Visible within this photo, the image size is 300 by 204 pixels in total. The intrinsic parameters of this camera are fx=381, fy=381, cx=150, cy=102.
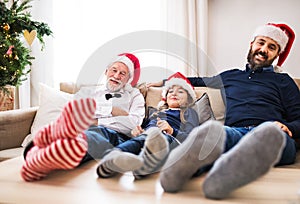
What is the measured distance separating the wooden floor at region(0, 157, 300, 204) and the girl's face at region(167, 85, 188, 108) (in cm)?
71

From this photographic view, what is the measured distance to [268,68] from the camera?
220 cm

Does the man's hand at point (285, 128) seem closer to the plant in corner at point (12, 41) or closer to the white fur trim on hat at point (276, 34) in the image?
the white fur trim on hat at point (276, 34)

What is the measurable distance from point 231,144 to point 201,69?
120 cm

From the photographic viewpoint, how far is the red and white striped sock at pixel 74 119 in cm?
106

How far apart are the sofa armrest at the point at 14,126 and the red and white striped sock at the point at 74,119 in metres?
1.09

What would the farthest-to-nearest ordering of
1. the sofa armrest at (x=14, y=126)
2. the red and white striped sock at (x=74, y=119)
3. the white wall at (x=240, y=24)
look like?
the white wall at (x=240, y=24), the sofa armrest at (x=14, y=126), the red and white striped sock at (x=74, y=119)

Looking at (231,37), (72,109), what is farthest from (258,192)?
(231,37)

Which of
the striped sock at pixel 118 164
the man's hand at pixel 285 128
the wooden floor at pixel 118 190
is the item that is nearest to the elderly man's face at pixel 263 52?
the man's hand at pixel 285 128

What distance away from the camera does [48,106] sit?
7.37ft

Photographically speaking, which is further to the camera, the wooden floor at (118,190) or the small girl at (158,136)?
the small girl at (158,136)

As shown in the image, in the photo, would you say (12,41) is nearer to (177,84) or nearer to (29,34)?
(29,34)

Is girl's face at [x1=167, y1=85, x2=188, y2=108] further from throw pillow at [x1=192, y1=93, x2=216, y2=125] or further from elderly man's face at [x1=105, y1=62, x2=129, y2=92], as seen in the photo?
elderly man's face at [x1=105, y1=62, x2=129, y2=92]

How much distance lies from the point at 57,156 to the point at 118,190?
0.69 feet

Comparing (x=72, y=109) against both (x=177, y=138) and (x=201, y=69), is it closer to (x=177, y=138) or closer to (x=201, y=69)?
(x=177, y=138)
